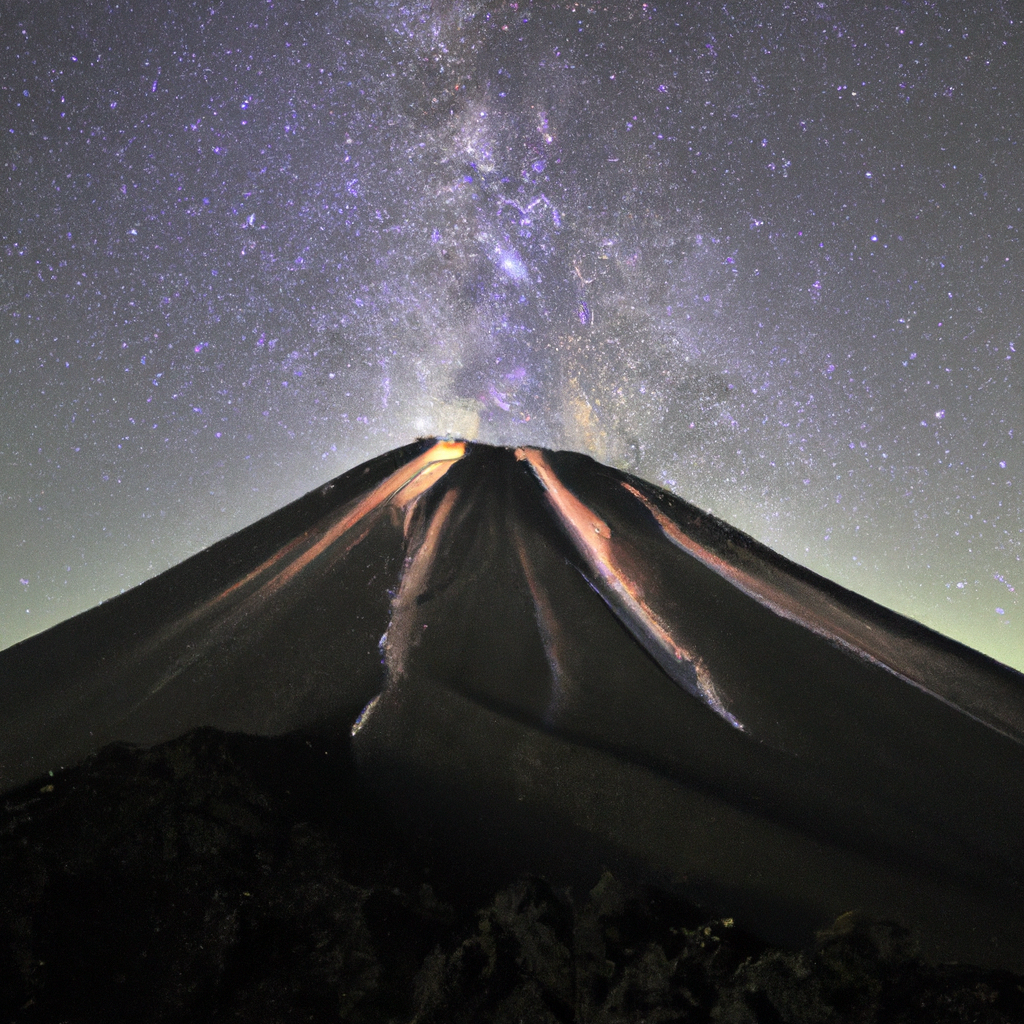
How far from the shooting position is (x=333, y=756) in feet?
8.75

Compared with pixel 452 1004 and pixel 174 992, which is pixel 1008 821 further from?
pixel 174 992

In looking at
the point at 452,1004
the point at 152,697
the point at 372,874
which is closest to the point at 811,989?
the point at 452,1004

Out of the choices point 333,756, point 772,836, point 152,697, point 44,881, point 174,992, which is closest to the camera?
point 174,992

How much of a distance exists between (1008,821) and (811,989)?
1.21m

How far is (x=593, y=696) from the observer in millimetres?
2904

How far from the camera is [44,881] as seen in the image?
2150 mm

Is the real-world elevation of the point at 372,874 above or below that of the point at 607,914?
above

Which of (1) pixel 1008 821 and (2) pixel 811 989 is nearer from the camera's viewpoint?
(2) pixel 811 989

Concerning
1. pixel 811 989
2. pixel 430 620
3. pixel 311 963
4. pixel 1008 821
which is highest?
pixel 430 620

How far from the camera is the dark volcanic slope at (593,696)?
2.37 metres

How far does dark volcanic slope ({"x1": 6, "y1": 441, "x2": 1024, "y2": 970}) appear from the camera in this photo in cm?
237

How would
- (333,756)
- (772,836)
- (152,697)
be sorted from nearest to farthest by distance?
(772,836) < (333,756) < (152,697)

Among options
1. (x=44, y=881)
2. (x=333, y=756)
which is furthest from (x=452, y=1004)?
(x=44, y=881)

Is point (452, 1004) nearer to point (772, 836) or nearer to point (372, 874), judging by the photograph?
point (372, 874)
